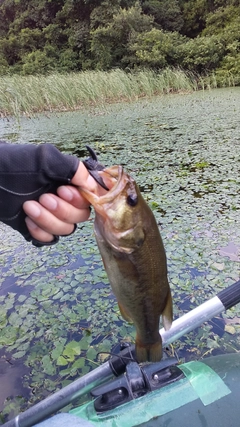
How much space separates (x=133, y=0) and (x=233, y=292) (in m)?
27.2

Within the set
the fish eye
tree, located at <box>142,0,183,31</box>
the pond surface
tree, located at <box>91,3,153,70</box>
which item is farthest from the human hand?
tree, located at <box>142,0,183,31</box>

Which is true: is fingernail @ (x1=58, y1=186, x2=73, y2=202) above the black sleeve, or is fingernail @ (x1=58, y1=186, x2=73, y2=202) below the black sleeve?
below

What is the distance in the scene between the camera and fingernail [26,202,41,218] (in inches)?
44.8

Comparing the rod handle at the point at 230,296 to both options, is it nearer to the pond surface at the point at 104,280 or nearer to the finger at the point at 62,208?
the pond surface at the point at 104,280

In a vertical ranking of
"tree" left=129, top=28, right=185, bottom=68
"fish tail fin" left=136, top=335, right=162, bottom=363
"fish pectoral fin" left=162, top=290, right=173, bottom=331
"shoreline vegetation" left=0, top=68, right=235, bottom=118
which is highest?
"fish pectoral fin" left=162, top=290, right=173, bottom=331

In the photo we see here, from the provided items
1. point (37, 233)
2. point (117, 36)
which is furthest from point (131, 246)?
point (117, 36)

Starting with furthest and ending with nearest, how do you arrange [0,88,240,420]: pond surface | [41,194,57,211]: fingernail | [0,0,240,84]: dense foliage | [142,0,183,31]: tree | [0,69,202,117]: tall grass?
[142,0,183,31]: tree
[0,0,240,84]: dense foliage
[0,69,202,117]: tall grass
[0,88,240,420]: pond surface
[41,194,57,211]: fingernail

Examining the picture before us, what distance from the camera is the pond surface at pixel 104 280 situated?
206cm

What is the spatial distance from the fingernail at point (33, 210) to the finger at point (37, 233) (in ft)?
0.21

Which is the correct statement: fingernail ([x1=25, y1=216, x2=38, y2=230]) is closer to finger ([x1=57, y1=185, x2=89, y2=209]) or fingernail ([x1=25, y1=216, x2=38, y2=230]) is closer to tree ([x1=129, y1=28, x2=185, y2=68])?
finger ([x1=57, y1=185, x2=89, y2=209])

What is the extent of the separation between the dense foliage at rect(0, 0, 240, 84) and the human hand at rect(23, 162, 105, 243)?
1821 cm

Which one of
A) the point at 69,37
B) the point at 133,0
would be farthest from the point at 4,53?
the point at 133,0

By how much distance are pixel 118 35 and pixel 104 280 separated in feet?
72.1

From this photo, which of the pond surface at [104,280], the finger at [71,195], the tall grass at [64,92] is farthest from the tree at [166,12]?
the finger at [71,195]
